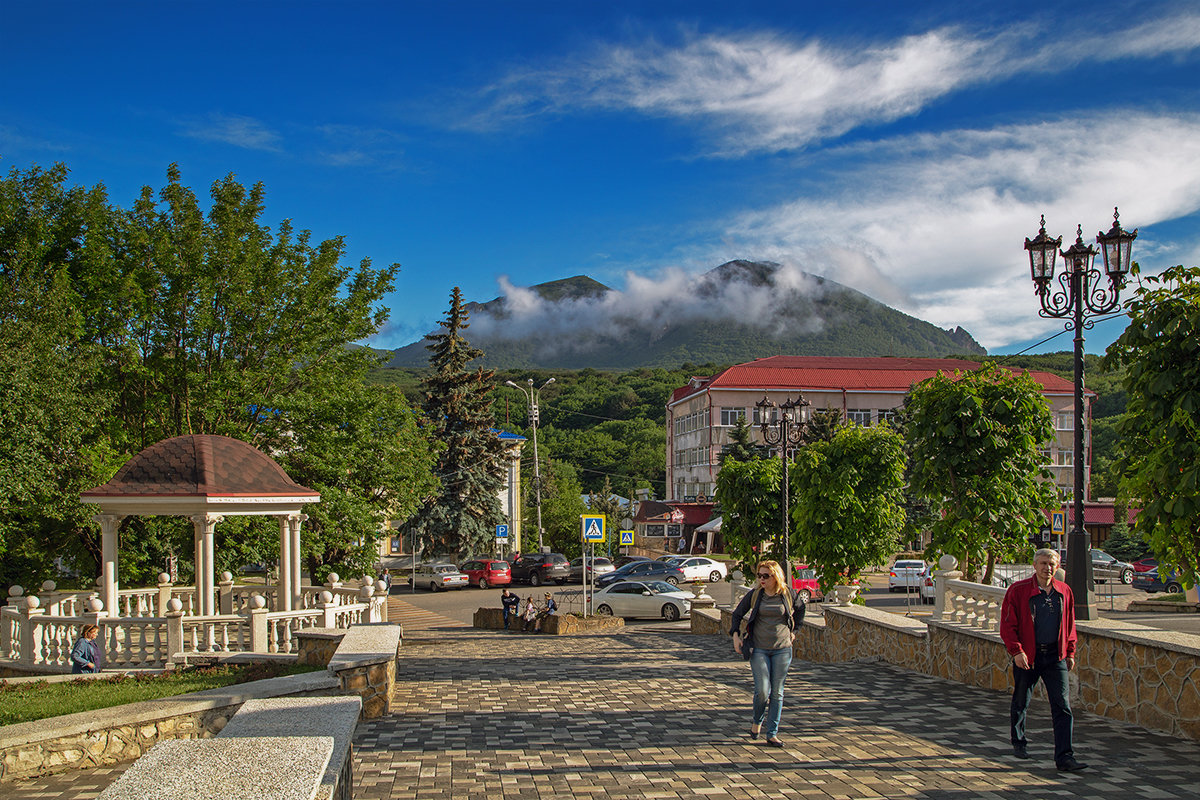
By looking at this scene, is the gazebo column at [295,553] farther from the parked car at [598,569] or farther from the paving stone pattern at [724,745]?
the parked car at [598,569]

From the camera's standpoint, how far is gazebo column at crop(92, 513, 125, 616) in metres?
14.1

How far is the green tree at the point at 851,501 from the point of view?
66.0 ft

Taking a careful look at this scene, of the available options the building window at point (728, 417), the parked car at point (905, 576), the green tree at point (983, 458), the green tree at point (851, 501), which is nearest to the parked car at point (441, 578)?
the parked car at point (905, 576)

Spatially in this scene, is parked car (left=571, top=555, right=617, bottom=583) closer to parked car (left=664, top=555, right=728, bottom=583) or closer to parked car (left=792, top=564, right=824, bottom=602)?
parked car (left=664, top=555, right=728, bottom=583)

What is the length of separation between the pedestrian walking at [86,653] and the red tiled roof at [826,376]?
59267 millimetres

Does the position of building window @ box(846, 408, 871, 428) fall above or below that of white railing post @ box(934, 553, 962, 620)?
above

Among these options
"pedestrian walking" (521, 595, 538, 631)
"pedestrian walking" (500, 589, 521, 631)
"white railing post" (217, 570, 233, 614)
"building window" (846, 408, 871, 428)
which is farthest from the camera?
"building window" (846, 408, 871, 428)

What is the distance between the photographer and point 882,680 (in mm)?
11289

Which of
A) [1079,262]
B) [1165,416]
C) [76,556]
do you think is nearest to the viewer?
[1165,416]

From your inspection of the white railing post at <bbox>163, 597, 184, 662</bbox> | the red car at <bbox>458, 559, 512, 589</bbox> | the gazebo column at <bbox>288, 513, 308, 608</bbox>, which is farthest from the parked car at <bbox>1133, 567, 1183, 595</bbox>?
the white railing post at <bbox>163, 597, 184, 662</bbox>

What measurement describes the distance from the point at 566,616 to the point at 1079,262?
17154 mm

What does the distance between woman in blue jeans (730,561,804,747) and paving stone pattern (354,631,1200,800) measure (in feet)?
1.20

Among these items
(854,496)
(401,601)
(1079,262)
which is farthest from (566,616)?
(1079,262)

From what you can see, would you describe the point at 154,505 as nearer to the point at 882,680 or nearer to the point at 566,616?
the point at 882,680
